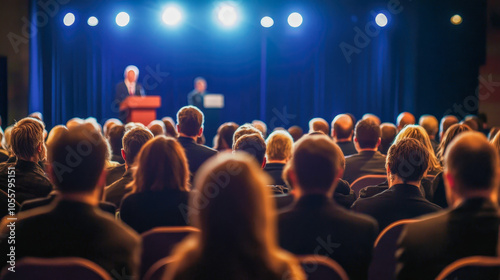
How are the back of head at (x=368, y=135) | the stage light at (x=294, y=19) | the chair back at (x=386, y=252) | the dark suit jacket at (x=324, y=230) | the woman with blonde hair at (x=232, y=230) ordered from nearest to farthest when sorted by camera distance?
the woman with blonde hair at (x=232, y=230) < the dark suit jacket at (x=324, y=230) < the chair back at (x=386, y=252) < the back of head at (x=368, y=135) < the stage light at (x=294, y=19)

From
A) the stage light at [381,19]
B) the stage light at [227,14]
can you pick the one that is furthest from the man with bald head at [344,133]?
the stage light at [227,14]

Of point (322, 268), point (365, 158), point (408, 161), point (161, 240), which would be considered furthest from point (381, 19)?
point (322, 268)

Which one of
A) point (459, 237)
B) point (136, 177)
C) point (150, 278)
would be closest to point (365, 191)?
point (459, 237)

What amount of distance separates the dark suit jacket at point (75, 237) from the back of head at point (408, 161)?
1.65 m

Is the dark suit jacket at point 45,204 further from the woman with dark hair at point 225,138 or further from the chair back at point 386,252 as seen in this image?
the woman with dark hair at point 225,138

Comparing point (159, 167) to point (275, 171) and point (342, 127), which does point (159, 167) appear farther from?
point (342, 127)

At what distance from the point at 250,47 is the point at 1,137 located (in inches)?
326

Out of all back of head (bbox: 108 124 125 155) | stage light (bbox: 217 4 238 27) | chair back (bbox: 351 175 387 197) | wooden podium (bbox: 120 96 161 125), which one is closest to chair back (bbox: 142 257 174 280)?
chair back (bbox: 351 175 387 197)

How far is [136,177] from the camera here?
2775 mm

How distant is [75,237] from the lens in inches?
77.2

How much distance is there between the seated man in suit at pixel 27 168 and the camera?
10.9ft

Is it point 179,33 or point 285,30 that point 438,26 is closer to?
point 285,30

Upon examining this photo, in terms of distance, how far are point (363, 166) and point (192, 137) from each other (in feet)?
5.60

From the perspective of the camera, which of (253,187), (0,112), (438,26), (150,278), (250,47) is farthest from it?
(250,47)
